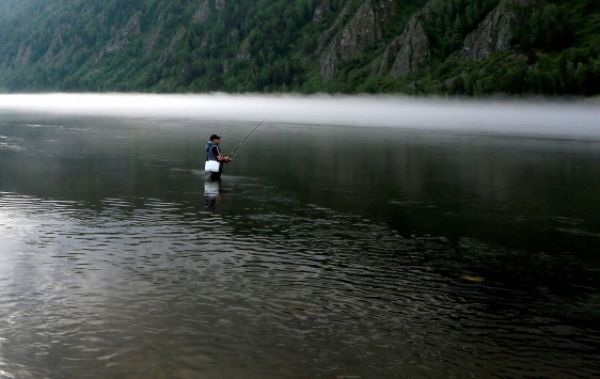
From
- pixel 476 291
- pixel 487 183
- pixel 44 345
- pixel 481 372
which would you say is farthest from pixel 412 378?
pixel 487 183

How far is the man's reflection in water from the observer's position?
31.2 metres

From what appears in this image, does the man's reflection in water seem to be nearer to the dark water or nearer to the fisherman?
the dark water

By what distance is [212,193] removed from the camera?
34969 millimetres

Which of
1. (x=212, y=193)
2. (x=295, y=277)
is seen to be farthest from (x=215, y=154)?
(x=295, y=277)

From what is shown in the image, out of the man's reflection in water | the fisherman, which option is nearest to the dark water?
the man's reflection in water

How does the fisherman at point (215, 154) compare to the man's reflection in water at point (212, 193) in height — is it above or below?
above

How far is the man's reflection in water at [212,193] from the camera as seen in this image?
31.2 metres

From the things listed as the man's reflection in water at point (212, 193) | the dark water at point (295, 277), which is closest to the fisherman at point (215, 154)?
the man's reflection in water at point (212, 193)

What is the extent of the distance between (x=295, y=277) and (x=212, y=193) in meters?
16.3

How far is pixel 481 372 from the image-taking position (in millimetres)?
13461

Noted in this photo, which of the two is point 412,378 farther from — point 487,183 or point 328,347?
point 487,183

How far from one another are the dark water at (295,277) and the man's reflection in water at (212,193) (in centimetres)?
12

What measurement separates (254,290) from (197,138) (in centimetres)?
5678

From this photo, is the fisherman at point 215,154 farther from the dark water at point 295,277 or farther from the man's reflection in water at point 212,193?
the dark water at point 295,277
